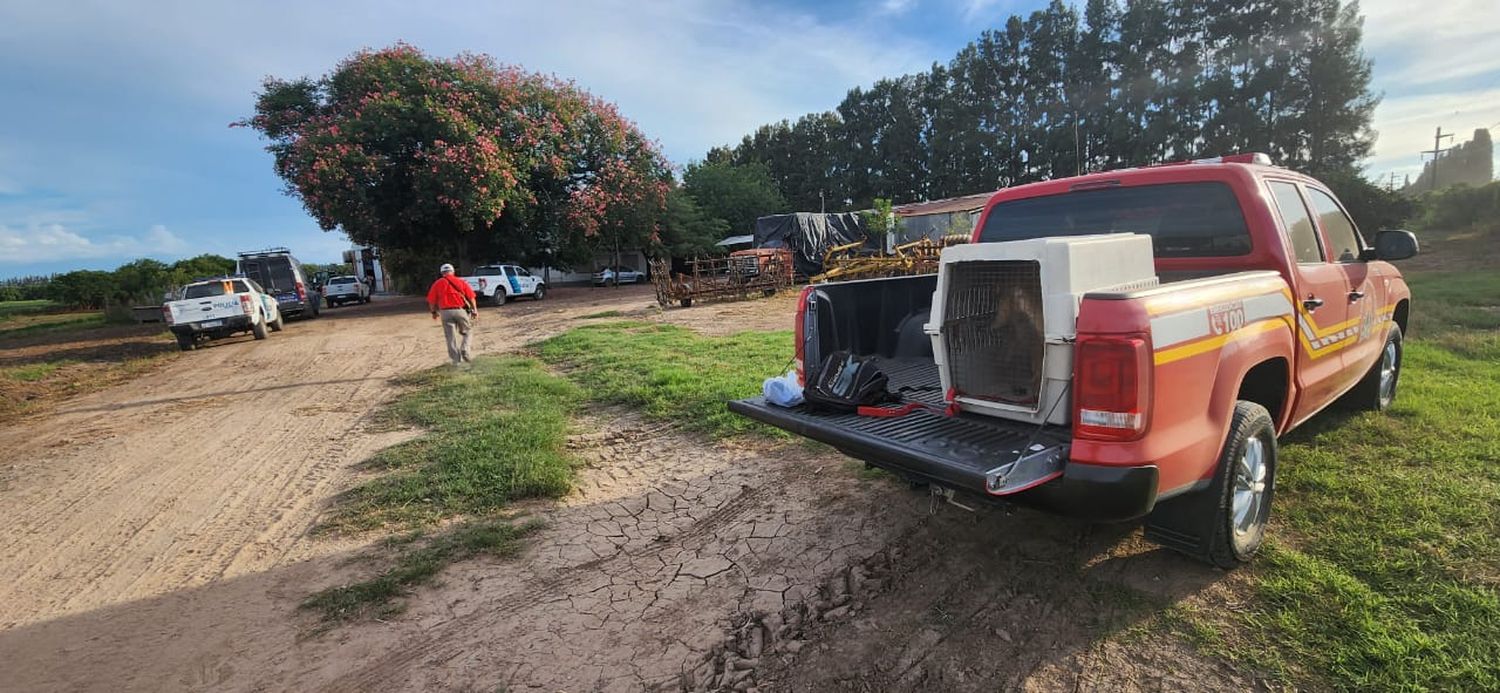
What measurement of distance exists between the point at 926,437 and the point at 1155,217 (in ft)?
6.81

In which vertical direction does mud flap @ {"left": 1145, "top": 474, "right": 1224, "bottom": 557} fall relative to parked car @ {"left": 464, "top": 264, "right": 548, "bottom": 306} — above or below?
below

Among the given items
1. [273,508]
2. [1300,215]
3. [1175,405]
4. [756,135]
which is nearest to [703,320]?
[273,508]

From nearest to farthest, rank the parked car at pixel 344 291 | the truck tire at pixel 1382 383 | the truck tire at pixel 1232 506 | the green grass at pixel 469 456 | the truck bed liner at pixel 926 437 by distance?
Answer: the truck bed liner at pixel 926 437 < the truck tire at pixel 1232 506 < the green grass at pixel 469 456 < the truck tire at pixel 1382 383 < the parked car at pixel 344 291

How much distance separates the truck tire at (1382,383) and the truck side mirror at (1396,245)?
811mm

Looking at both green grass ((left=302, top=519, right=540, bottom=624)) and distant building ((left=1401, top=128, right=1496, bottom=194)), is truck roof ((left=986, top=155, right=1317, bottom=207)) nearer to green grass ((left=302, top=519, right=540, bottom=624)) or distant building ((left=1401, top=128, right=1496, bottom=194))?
green grass ((left=302, top=519, right=540, bottom=624))

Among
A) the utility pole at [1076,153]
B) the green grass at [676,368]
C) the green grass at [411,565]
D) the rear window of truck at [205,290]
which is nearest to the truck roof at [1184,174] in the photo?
the green grass at [676,368]

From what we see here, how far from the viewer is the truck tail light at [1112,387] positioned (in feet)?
7.52

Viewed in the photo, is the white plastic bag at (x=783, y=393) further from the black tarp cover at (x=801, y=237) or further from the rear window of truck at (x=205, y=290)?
the black tarp cover at (x=801, y=237)

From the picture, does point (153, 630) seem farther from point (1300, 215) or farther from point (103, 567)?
point (1300, 215)

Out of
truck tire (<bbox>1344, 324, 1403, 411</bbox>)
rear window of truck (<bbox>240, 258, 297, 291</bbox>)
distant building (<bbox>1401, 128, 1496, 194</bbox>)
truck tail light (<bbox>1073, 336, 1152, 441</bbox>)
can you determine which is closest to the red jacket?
truck tail light (<bbox>1073, 336, 1152, 441</bbox>)

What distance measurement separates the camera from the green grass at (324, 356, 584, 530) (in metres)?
4.42

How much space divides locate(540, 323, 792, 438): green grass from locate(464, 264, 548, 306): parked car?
41.2ft

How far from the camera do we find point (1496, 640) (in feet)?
7.95

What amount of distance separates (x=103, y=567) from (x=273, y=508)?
911mm
